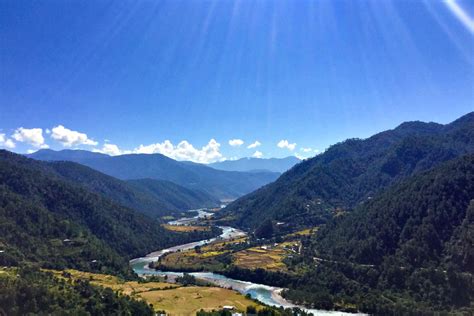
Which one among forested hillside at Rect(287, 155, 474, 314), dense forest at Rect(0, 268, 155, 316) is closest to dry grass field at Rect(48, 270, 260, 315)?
dense forest at Rect(0, 268, 155, 316)

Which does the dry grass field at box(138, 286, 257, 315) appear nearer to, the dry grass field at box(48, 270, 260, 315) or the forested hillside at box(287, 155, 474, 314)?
the dry grass field at box(48, 270, 260, 315)

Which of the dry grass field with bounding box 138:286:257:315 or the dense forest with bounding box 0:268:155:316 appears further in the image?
the dry grass field with bounding box 138:286:257:315

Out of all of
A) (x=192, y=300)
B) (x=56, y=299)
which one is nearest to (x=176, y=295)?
(x=192, y=300)

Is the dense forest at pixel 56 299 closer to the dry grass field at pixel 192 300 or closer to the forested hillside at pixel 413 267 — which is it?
the dry grass field at pixel 192 300

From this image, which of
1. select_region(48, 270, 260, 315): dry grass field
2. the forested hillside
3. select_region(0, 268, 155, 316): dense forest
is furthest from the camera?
the forested hillside

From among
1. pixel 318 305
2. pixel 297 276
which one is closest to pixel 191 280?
pixel 297 276

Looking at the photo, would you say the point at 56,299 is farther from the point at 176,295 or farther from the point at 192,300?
the point at 192,300
